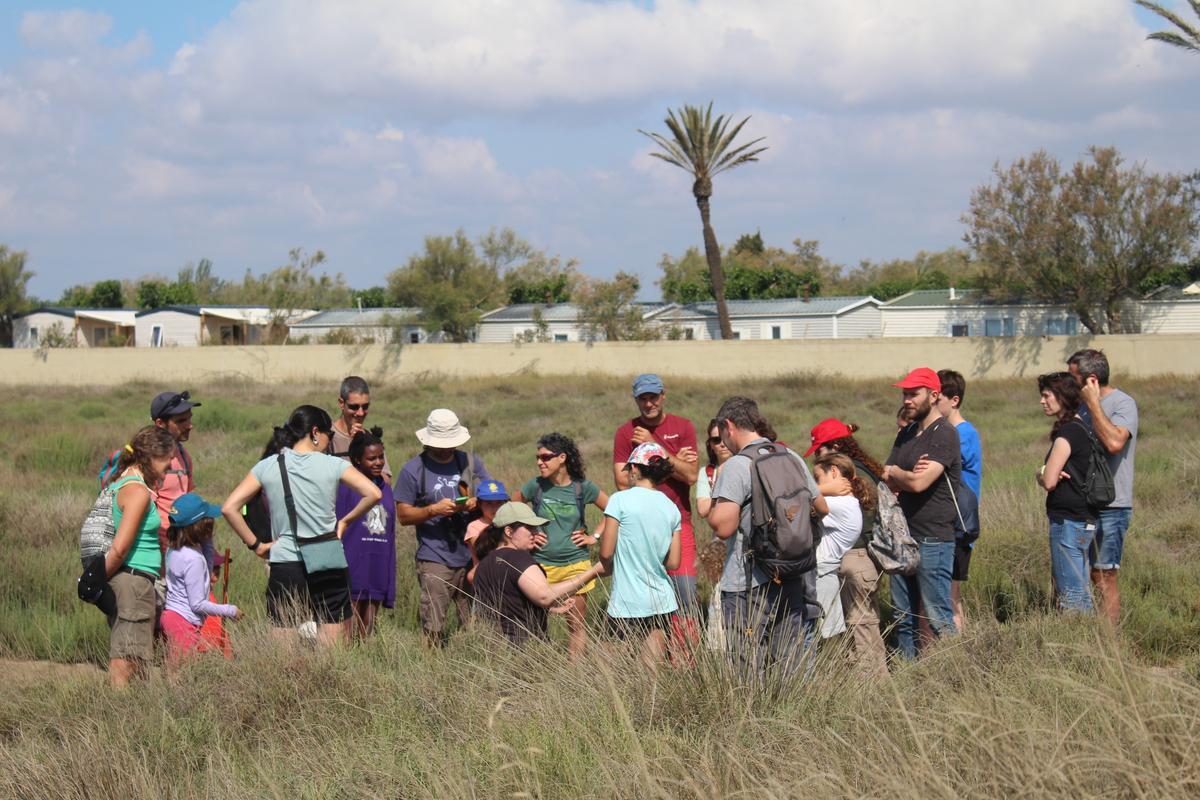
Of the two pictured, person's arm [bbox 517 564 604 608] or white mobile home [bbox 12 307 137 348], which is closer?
person's arm [bbox 517 564 604 608]

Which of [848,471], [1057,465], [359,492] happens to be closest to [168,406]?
[359,492]

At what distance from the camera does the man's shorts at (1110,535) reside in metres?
6.89

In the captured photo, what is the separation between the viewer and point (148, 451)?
20.3ft

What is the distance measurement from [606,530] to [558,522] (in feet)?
3.80

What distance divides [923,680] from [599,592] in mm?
3791

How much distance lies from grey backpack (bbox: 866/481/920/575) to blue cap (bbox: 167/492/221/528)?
12.6 ft

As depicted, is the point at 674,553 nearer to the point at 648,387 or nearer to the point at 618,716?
the point at 618,716

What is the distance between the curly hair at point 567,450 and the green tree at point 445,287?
45.7 metres

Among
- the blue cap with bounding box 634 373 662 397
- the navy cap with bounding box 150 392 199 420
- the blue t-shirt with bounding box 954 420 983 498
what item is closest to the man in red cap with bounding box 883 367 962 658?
the blue t-shirt with bounding box 954 420 983 498

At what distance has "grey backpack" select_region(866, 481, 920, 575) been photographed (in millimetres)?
6344

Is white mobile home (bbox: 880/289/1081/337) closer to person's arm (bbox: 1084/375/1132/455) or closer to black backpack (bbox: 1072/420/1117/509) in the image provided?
person's arm (bbox: 1084/375/1132/455)

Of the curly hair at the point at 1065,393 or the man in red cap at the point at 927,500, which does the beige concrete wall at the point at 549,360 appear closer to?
the curly hair at the point at 1065,393

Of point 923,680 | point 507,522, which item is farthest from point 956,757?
point 507,522

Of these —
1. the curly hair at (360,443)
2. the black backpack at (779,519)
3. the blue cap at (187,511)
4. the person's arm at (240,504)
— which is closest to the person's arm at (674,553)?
the black backpack at (779,519)
